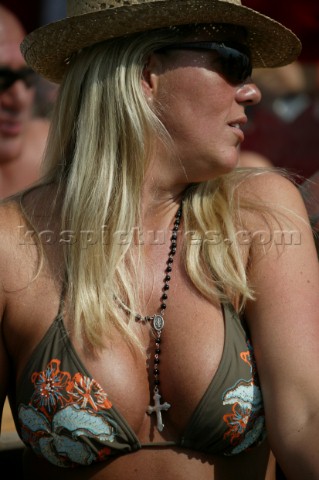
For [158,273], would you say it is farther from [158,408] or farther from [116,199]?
[158,408]

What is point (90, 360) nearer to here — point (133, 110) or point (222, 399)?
point (222, 399)

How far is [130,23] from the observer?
2.49m

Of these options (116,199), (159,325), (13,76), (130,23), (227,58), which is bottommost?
(13,76)

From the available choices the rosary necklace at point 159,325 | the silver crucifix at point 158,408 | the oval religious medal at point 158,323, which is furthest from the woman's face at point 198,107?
the silver crucifix at point 158,408

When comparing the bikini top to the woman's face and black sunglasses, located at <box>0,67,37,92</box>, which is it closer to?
the woman's face

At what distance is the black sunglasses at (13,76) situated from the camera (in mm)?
5586

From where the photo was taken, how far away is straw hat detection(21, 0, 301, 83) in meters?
2.45

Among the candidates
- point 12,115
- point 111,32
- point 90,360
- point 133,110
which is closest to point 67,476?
point 90,360

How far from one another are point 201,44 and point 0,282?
0.87m

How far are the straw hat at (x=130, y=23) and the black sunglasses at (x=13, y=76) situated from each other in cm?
284

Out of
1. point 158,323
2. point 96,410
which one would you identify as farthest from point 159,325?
point 96,410

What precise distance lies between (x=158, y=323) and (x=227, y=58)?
77cm

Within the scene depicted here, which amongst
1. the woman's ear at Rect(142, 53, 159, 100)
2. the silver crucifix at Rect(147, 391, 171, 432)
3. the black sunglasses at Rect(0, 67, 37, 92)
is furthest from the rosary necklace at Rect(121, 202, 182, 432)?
the black sunglasses at Rect(0, 67, 37, 92)

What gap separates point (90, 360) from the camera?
2.39 m
